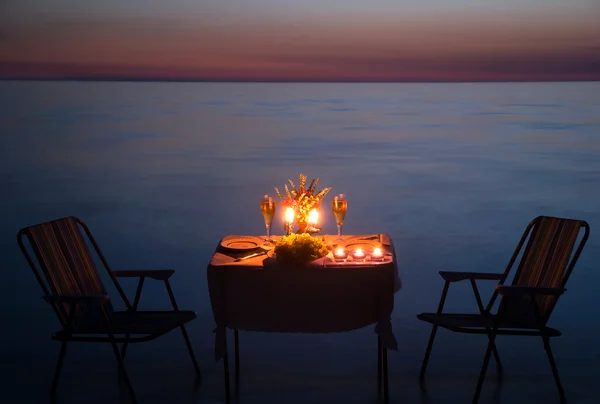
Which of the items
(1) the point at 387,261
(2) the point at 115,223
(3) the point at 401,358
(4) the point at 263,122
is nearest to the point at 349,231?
(2) the point at 115,223

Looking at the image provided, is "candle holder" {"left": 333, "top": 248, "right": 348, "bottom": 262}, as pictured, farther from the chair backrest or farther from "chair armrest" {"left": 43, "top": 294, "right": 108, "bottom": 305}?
"chair armrest" {"left": 43, "top": 294, "right": 108, "bottom": 305}

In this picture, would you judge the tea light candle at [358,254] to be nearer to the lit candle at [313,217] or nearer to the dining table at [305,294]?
the dining table at [305,294]

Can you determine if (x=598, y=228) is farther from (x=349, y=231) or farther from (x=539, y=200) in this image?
(x=349, y=231)

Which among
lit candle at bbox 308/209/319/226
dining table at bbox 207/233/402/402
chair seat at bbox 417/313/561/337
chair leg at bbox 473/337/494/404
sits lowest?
chair leg at bbox 473/337/494/404

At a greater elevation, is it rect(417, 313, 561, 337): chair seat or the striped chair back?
the striped chair back

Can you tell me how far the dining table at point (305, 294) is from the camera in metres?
3.16

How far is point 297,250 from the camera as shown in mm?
3135

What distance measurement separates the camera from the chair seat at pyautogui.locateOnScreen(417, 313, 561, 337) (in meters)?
3.15

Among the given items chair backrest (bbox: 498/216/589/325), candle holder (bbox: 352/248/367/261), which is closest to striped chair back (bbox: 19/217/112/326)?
candle holder (bbox: 352/248/367/261)

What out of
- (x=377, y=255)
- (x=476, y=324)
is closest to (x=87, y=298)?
(x=377, y=255)

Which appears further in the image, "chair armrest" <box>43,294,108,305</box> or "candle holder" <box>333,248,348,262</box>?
"candle holder" <box>333,248,348,262</box>

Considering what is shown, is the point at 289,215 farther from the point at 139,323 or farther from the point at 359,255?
the point at 139,323

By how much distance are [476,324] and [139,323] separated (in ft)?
5.25

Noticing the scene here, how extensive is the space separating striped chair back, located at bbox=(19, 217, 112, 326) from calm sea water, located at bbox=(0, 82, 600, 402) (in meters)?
0.47
